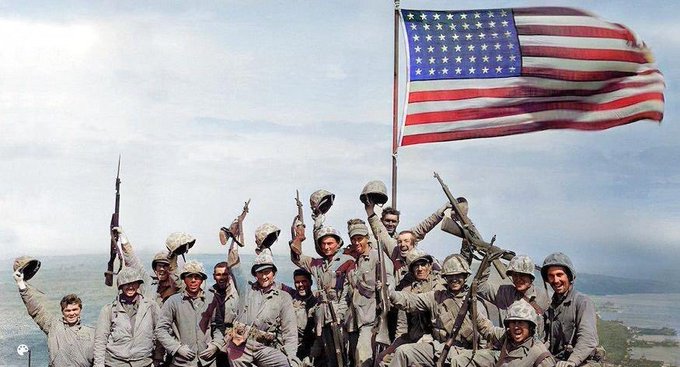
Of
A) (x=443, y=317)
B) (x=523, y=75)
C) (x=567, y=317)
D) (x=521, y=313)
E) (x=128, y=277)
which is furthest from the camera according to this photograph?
(x=523, y=75)

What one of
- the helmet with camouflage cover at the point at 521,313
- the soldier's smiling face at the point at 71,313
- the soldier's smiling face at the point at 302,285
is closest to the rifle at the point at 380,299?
the soldier's smiling face at the point at 302,285

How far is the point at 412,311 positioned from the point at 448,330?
68 cm

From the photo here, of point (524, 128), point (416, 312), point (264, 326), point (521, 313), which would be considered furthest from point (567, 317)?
point (524, 128)

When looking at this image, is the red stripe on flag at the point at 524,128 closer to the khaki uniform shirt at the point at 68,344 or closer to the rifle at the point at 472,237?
the rifle at the point at 472,237

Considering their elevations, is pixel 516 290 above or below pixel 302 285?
above

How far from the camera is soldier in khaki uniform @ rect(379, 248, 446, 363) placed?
62.9 feet

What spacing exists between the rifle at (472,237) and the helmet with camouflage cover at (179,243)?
4358 millimetres

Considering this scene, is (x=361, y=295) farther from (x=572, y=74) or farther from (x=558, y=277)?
(x=572, y=74)

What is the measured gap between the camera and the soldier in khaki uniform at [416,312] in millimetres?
19170

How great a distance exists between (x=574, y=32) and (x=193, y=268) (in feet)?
29.1

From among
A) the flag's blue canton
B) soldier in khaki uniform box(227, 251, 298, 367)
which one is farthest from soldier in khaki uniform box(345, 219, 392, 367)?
the flag's blue canton

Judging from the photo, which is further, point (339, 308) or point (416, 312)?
point (339, 308)

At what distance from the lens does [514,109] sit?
77.5 ft

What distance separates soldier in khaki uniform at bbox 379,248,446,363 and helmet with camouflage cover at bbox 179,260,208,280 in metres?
3.07
